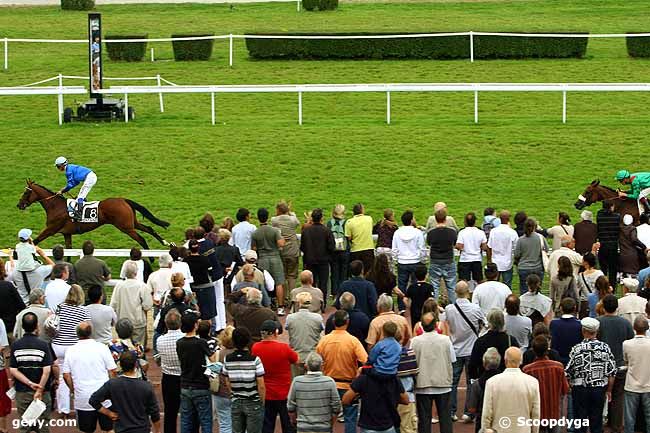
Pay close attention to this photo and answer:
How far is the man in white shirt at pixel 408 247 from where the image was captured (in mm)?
14141

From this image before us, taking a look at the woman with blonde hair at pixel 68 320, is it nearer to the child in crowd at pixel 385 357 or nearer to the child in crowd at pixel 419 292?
the child in crowd at pixel 385 357

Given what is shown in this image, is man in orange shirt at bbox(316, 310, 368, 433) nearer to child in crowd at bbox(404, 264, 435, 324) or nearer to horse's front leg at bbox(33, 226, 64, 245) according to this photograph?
child in crowd at bbox(404, 264, 435, 324)

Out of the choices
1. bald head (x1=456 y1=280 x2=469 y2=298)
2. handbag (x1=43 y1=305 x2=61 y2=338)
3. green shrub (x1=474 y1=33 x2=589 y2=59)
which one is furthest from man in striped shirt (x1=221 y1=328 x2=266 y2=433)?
green shrub (x1=474 y1=33 x2=589 y2=59)

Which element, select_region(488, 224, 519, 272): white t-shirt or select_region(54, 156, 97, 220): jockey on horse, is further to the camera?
select_region(54, 156, 97, 220): jockey on horse

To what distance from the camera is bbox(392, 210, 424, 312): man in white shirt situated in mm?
14141

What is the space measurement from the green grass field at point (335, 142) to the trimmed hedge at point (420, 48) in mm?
418

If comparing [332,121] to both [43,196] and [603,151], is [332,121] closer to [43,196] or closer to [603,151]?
[603,151]

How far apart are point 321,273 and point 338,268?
366 millimetres

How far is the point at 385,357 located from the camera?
9617 millimetres

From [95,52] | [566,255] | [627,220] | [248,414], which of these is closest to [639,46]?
[95,52]

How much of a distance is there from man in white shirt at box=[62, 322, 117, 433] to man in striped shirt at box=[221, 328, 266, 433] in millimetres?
976

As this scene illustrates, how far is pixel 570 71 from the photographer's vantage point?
86.1 feet

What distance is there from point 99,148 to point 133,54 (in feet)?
26.5

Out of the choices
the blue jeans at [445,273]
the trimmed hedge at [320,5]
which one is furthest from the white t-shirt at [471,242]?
the trimmed hedge at [320,5]
